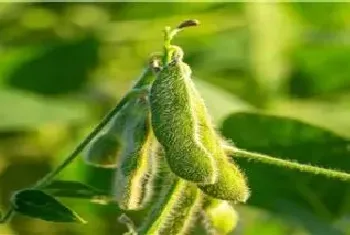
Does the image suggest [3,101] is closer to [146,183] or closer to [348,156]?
[348,156]

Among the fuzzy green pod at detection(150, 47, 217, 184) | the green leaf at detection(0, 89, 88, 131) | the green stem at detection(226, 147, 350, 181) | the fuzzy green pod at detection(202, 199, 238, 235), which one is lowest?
the green leaf at detection(0, 89, 88, 131)

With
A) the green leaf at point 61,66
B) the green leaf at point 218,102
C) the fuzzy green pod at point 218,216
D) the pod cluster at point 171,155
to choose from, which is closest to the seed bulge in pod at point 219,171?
the pod cluster at point 171,155

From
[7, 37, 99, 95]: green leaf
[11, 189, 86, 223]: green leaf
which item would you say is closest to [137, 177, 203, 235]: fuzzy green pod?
[11, 189, 86, 223]: green leaf

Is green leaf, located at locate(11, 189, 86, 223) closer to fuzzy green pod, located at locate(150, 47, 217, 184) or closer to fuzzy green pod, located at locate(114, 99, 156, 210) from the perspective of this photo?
fuzzy green pod, located at locate(114, 99, 156, 210)

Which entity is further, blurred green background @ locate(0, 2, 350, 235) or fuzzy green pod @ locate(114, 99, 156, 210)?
blurred green background @ locate(0, 2, 350, 235)

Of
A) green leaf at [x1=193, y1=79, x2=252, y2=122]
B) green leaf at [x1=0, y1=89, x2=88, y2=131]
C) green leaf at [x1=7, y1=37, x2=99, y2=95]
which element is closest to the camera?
green leaf at [x1=193, y1=79, x2=252, y2=122]

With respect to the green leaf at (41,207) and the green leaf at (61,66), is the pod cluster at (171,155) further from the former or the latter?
the green leaf at (61,66)
